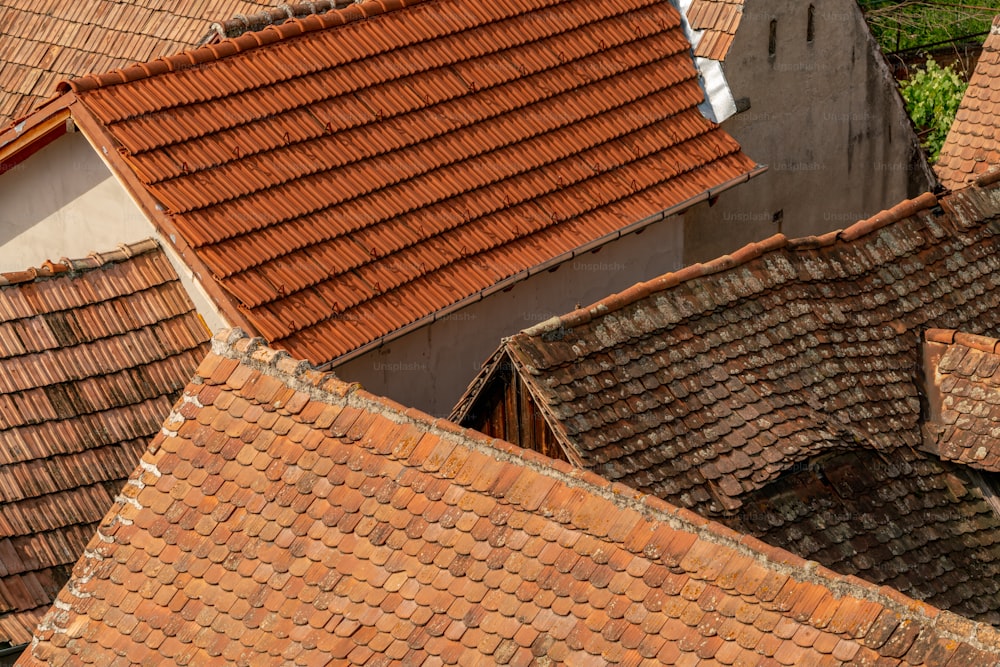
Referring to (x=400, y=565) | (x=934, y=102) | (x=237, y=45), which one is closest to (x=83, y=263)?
(x=237, y=45)

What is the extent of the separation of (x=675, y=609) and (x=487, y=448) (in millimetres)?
1633

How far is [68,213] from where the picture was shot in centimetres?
1361

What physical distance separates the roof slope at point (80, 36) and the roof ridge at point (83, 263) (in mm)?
3844

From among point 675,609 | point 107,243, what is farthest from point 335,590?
point 107,243

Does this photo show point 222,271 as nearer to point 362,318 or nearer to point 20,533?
point 362,318

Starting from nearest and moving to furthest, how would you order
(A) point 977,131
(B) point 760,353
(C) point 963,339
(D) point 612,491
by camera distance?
(D) point 612,491 → (B) point 760,353 → (C) point 963,339 → (A) point 977,131

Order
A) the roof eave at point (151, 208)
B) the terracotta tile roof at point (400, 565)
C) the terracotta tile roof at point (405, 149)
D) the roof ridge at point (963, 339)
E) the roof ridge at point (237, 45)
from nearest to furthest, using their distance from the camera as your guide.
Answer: the terracotta tile roof at point (400, 565) < the roof ridge at point (963, 339) < the roof eave at point (151, 208) < the terracotta tile roof at point (405, 149) < the roof ridge at point (237, 45)

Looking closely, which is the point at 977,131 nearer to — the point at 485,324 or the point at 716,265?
the point at 485,324

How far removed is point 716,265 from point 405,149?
11.2 ft

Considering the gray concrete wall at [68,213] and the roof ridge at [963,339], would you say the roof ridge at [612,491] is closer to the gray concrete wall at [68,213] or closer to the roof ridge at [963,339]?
the gray concrete wall at [68,213]

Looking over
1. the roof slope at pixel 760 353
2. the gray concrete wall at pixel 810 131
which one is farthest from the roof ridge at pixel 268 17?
the roof slope at pixel 760 353

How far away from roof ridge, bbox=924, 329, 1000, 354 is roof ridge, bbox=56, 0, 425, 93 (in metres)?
5.78

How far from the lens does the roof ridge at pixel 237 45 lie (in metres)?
13.1

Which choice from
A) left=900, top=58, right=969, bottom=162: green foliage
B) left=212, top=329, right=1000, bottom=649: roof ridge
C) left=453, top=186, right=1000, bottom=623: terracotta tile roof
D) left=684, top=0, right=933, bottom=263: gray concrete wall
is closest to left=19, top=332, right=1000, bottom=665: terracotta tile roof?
left=212, top=329, right=1000, bottom=649: roof ridge
